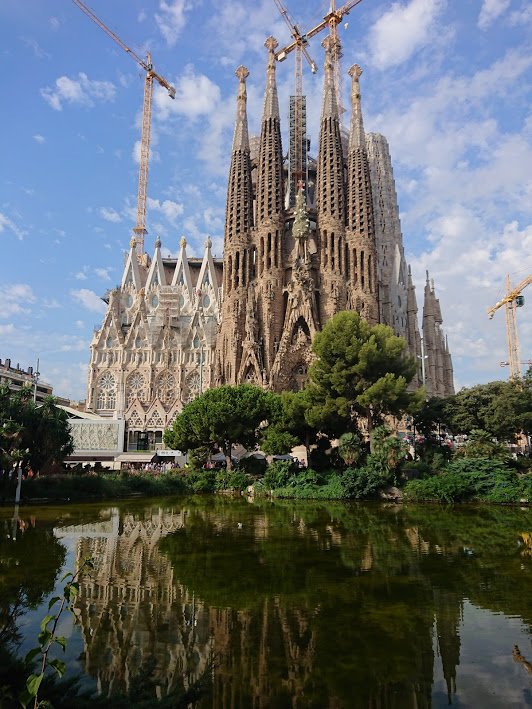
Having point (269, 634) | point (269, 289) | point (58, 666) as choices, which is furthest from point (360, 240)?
point (58, 666)

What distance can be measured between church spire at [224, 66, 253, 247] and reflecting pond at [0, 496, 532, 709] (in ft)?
123

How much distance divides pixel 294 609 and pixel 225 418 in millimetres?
22218

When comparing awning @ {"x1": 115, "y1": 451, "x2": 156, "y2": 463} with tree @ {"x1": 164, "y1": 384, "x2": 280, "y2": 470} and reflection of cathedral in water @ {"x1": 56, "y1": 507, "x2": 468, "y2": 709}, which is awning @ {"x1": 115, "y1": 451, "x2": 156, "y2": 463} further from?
reflection of cathedral in water @ {"x1": 56, "y1": 507, "x2": 468, "y2": 709}

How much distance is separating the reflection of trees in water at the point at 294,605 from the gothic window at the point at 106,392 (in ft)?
131

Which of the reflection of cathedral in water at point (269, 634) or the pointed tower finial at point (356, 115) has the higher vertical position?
the pointed tower finial at point (356, 115)

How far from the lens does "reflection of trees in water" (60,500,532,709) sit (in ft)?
17.7

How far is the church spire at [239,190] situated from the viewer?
1924 inches

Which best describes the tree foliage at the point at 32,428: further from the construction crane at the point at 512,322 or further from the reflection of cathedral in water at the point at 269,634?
the construction crane at the point at 512,322

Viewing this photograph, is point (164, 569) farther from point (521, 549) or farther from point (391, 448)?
point (391, 448)

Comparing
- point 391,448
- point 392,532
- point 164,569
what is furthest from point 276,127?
point 164,569

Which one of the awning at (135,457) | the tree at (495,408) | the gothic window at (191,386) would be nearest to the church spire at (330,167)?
the gothic window at (191,386)

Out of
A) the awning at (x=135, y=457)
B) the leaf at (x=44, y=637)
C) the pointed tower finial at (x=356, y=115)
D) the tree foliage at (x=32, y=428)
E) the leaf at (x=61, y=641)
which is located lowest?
the leaf at (x=61, y=641)

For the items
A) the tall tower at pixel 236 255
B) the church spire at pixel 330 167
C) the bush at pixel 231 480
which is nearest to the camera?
the bush at pixel 231 480

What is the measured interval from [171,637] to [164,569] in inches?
141
